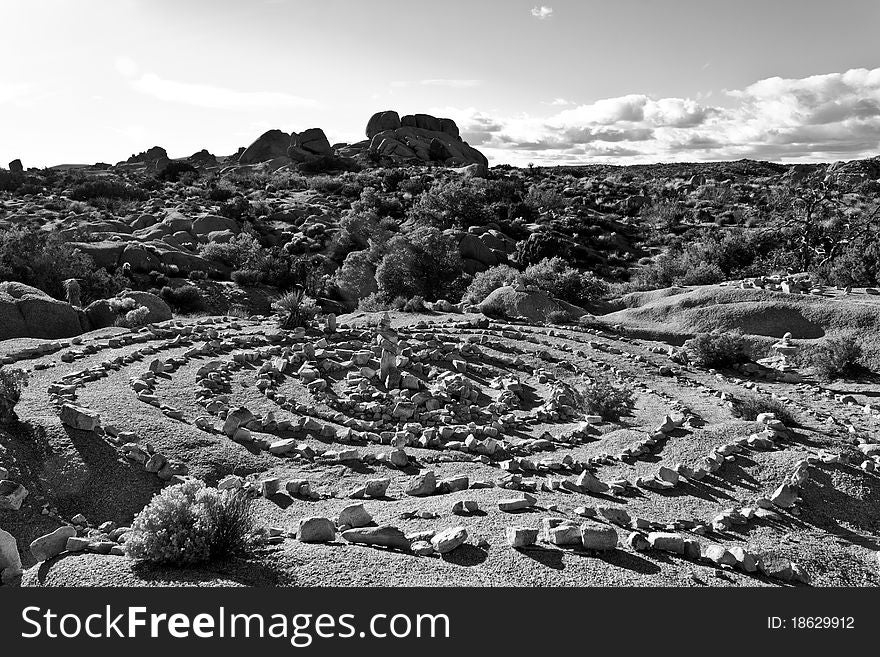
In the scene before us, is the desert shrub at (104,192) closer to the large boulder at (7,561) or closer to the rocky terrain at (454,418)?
the rocky terrain at (454,418)

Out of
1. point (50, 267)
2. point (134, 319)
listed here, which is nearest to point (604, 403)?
point (134, 319)

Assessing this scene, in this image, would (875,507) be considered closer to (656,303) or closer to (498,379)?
(498,379)

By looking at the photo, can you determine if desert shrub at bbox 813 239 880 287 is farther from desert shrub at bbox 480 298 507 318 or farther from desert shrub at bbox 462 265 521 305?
desert shrub at bbox 480 298 507 318

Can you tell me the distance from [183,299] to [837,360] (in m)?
22.1

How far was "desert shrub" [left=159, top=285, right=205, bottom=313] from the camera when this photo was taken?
24.4 metres

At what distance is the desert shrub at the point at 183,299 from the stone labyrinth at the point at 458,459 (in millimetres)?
9223

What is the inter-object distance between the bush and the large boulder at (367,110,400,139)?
89410 millimetres

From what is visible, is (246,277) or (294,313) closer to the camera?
(294,313)

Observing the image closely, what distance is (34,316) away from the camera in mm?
16547

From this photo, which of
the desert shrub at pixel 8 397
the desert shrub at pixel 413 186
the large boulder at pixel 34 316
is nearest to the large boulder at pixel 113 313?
→ the large boulder at pixel 34 316

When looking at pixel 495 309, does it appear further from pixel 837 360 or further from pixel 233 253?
pixel 233 253

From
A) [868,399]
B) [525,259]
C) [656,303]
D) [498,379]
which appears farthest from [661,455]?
[525,259]

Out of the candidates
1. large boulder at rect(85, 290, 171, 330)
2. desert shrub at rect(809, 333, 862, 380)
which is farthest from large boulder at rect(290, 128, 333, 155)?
desert shrub at rect(809, 333, 862, 380)

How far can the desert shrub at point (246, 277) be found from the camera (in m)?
29.1
